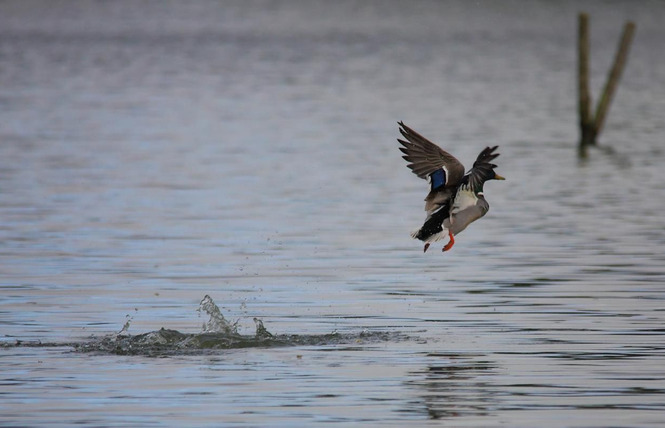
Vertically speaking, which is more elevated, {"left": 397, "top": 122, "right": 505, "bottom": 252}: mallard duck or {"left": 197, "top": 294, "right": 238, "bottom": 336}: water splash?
{"left": 397, "top": 122, "right": 505, "bottom": 252}: mallard duck

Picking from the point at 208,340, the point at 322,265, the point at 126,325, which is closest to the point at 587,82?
the point at 322,265

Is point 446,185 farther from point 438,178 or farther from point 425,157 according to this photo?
point 425,157

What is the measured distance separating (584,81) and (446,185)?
2119cm

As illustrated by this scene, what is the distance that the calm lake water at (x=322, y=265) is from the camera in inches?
462

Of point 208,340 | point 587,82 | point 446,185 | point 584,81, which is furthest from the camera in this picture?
point 587,82

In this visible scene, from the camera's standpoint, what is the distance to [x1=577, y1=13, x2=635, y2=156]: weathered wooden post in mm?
34250

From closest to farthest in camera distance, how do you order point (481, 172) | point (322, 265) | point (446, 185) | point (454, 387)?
point (454, 387) → point (481, 172) → point (446, 185) → point (322, 265)

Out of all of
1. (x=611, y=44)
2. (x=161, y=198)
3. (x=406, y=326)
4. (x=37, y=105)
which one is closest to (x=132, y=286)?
(x=406, y=326)

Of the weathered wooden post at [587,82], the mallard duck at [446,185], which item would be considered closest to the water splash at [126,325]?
the mallard duck at [446,185]

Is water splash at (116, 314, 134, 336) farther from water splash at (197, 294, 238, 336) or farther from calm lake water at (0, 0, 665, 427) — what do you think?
water splash at (197, 294, 238, 336)

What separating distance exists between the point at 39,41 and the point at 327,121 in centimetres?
6085

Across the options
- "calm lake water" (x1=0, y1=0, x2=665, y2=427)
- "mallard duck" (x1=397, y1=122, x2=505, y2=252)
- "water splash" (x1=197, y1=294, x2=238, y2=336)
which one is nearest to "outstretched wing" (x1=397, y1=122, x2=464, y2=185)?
"mallard duck" (x1=397, y1=122, x2=505, y2=252)

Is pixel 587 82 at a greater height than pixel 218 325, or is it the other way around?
pixel 587 82

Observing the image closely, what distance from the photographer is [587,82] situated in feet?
113
